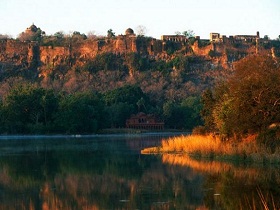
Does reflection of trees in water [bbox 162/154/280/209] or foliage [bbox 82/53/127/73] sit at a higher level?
foliage [bbox 82/53/127/73]

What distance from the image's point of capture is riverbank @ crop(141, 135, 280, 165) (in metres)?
31.7

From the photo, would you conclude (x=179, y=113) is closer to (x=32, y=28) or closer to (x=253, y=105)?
(x=253, y=105)

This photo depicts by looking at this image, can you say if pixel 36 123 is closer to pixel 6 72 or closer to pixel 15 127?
pixel 15 127

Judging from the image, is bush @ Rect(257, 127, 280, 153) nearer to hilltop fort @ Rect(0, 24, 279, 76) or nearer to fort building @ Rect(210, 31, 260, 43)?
hilltop fort @ Rect(0, 24, 279, 76)

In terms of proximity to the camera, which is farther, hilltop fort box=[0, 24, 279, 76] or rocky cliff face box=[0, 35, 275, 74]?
rocky cliff face box=[0, 35, 275, 74]

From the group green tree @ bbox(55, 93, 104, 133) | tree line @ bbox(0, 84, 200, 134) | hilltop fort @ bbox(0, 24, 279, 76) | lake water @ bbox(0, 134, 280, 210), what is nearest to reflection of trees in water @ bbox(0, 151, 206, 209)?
lake water @ bbox(0, 134, 280, 210)

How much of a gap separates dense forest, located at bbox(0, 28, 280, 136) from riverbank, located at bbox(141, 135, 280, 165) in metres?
1.13

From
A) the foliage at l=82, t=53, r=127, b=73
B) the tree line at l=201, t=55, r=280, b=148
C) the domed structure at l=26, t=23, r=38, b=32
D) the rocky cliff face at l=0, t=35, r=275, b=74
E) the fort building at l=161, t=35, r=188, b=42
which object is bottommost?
the tree line at l=201, t=55, r=280, b=148

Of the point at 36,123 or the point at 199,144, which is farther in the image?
the point at 36,123

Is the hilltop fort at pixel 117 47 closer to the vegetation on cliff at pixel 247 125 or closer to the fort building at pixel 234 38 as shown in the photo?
the fort building at pixel 234 38

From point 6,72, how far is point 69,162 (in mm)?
118498

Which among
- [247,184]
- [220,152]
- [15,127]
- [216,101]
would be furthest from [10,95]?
[247,184]

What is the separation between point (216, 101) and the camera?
43.2 m

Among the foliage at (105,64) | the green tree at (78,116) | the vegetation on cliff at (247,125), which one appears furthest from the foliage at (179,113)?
the vegetation on cliff at (247,125)
